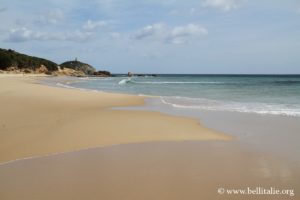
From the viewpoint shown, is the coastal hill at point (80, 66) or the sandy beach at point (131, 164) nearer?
the sandy beach at point (131, 164)

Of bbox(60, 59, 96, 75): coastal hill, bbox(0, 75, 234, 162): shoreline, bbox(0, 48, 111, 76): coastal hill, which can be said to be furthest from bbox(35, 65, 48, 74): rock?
bbox(0, 75, 234, 162): shoreline

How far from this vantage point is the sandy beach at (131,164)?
465 centimetres

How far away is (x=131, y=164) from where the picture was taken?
5980 mm

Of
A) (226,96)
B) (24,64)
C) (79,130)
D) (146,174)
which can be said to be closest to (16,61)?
(24,64)

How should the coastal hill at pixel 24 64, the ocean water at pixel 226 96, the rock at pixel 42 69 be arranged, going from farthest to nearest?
the rock at pixel 42 69
the coastal hill at pixel 24 64
the ocean water at pixel 226 96

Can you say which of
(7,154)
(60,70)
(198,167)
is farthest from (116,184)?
(60,70)

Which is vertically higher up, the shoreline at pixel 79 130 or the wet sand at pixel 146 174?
the wet sand at pixel 146 174

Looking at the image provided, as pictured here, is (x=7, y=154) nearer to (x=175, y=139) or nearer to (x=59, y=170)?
(x=59, y=170)

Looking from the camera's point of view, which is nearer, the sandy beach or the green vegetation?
the sandy beach

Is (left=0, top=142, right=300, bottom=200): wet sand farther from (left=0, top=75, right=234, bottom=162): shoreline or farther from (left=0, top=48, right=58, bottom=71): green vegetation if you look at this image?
(left=0, top=48, right=58, bottom=71): green vegetation

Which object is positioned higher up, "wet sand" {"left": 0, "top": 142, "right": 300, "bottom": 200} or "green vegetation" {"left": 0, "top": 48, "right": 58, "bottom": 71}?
"green vegetation" {"left": 0, "top": 48, "right": 58, "bottom": 71}

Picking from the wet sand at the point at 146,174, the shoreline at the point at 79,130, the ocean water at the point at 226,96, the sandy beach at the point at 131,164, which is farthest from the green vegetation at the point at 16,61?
the wet sand at the point at 146,174

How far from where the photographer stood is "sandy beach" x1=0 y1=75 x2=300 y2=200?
4.65m

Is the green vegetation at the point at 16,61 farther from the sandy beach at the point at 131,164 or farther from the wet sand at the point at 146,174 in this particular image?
the wet sand at the point at 146,174
